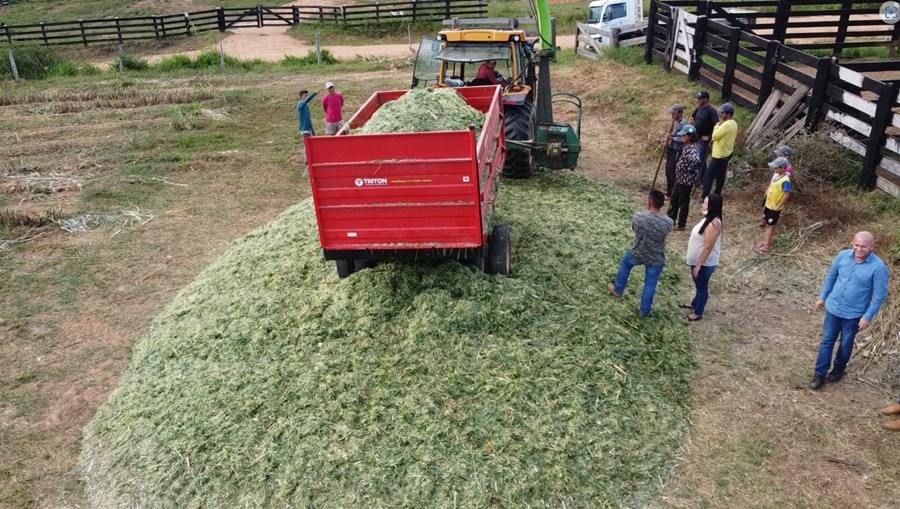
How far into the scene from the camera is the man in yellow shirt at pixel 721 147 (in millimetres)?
9508

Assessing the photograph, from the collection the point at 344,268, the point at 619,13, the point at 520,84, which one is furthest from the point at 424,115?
the point at 619,13

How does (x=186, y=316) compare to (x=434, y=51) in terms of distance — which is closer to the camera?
(x=186, y=316)

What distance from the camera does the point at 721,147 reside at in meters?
9.67

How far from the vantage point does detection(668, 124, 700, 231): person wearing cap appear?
9172 mm

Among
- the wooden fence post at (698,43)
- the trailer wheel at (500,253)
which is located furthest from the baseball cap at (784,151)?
the wooden fence post at (698,43)

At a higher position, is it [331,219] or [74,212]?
[331,219]

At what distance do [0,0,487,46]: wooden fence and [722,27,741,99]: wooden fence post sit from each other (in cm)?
1856

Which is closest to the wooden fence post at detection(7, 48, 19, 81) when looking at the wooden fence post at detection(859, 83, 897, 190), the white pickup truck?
the white pickup truck

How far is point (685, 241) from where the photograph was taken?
9.35m

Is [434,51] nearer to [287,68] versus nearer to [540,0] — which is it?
[540,0]

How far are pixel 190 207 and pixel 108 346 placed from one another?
14.2ft

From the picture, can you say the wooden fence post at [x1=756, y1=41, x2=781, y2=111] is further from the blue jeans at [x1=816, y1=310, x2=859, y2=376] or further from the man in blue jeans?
the blue jeans at [x1=816, y1=310, x2=859, y2=376]

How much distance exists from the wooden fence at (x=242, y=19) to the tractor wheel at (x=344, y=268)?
948 inches

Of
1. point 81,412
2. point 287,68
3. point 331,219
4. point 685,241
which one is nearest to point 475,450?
point 331,219
